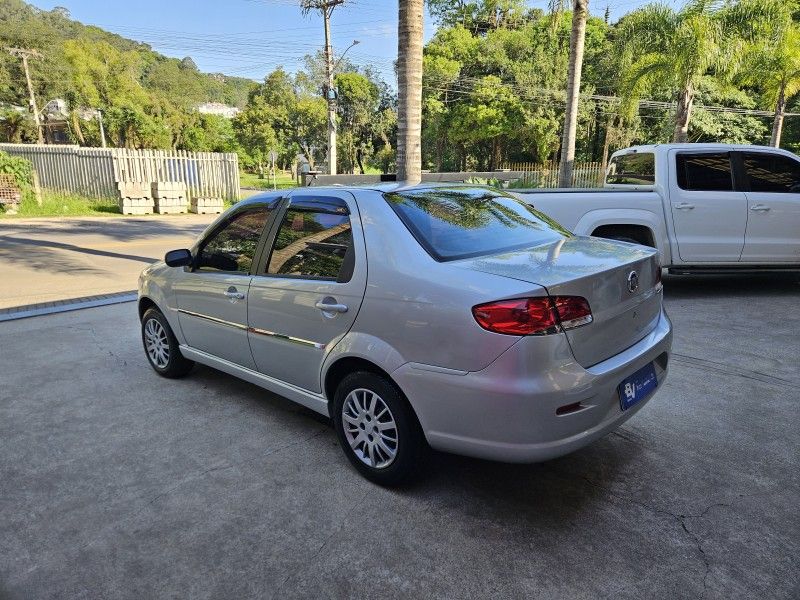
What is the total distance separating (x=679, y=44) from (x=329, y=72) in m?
16.4

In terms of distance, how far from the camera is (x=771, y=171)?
6926 mm

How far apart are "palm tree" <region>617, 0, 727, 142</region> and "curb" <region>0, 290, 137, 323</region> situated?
50.6 ft

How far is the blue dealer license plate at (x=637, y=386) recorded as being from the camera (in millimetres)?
2645

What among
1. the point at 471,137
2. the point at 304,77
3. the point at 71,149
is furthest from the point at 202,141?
the point at 71,149

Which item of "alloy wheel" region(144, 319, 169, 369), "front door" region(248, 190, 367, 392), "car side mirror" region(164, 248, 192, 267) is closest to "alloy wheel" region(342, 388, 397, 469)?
"front door" region(248, 190, 367, 392)

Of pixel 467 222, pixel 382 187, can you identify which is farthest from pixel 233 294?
pixel 467 222

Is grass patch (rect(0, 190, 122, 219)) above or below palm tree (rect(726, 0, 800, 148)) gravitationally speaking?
below

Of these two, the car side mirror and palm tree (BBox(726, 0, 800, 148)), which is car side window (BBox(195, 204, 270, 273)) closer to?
the car side mirror

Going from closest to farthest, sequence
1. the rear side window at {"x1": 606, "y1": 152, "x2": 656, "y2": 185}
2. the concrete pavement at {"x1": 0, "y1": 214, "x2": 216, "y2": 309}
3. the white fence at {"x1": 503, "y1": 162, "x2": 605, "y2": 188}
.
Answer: the rear side window at {"x1": 606, "y1": 152, "x2": 656, "y2": 185} < the concrete pavement at {"x1": 0, "y1": 214, "x2": 216, "y2": 309} < the white fence at {"x1": 503, "y1": 162, "x2": 605, "y2": 188}

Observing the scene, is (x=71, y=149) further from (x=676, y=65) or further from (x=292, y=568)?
(x=292, y=568)

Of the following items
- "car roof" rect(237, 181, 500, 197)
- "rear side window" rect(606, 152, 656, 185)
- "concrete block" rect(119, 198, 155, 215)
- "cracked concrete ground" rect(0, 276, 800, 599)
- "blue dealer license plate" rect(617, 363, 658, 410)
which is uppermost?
"rear side window" rect(606, 152, 656, 185)

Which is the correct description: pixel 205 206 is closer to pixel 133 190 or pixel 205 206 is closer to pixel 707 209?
pixel 133 190

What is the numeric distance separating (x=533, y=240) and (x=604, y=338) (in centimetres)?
86

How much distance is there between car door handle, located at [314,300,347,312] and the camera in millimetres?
2902
